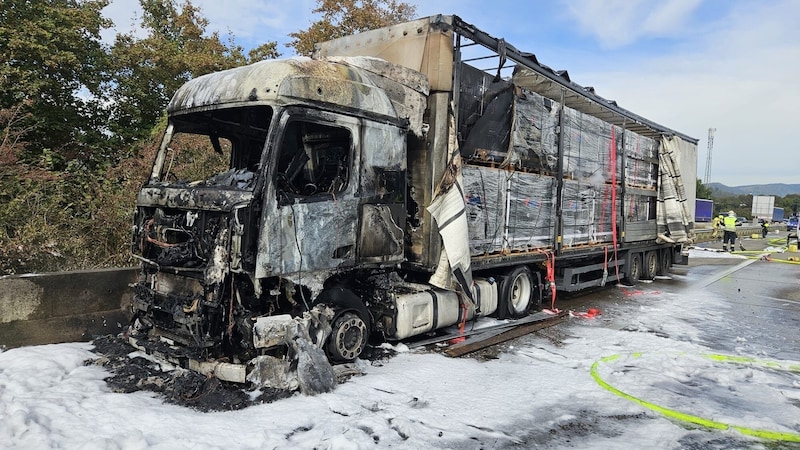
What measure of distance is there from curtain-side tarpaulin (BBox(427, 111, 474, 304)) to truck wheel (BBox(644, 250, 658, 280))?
28.3 feet

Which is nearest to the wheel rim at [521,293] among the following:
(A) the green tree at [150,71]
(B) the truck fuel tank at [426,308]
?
(B) the truck fuel tank at [426,308]

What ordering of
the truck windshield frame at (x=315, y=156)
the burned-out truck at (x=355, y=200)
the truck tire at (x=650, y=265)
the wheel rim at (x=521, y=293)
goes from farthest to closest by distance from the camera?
1. the truck tire at (x=650, y=265)
2. the wheel rim at (x=521, y=293)
3. the truck windshield frame at (x=315, y=156)
4. the burned-out truck at (x=355, y=200)

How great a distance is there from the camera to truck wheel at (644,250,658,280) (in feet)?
42.0

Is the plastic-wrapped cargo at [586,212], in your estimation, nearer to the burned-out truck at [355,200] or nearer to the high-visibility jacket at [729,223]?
the burned-out truck at [355,200]

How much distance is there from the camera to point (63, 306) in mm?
→ 5355

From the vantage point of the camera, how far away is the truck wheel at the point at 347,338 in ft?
16.3

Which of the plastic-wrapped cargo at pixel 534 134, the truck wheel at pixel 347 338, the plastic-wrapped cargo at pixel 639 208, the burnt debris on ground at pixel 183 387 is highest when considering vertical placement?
the plastic-wrapped cargo at pixel 534 134

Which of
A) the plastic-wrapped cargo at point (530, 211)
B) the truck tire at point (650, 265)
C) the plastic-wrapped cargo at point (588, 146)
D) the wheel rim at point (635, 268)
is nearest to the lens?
the plastic-wrapped cargo at point (530, 211)

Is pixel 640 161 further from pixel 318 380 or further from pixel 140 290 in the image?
pixel 140 290

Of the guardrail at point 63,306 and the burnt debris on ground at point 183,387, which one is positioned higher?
the guardrail at point 63,306

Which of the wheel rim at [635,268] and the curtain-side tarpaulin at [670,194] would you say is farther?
the curtain-side tarpaulin at [670,194]

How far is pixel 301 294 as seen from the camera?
4.67 m

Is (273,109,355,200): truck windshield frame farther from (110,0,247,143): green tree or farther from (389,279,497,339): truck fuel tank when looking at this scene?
(110,0,247,143): green tree

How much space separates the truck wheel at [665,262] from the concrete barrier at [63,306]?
13117 millimetres
